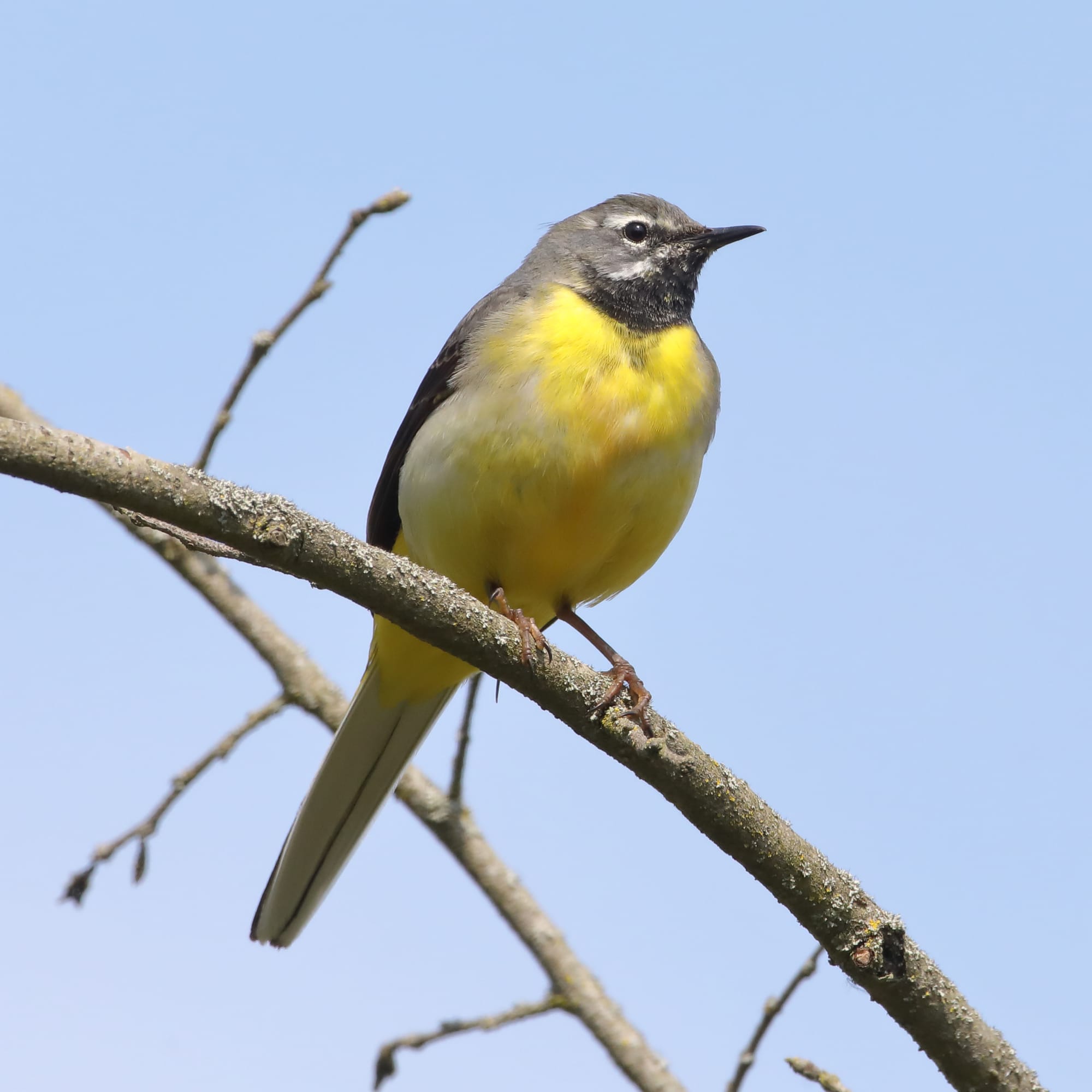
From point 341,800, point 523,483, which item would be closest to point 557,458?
point 523,483

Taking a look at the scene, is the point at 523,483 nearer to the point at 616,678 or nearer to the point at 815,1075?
the point at 616,678

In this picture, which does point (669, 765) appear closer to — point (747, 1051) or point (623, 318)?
point (747, 1051)

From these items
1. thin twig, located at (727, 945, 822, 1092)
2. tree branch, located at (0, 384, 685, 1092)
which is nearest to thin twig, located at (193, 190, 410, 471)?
tree branch, located at (0, 384, 685, 1092)

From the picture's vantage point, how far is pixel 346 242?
575cm

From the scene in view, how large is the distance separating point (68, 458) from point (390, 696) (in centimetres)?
351

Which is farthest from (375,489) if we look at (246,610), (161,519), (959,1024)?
(959,1024)

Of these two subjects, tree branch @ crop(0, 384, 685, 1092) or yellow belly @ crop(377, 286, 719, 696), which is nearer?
yellow belly @ crop(377, 286, 719, 696)

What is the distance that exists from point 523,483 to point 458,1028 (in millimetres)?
2417

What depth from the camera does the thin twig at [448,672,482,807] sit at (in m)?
6.22

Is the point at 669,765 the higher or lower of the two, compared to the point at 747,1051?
higher

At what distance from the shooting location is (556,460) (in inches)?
225

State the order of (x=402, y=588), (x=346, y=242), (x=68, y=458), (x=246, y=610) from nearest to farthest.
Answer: (x=68, y=458) < (x=402, y=588) < (x=346, y=242) < (x=246, y=610)

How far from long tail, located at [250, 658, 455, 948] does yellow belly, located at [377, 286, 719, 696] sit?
27 cm

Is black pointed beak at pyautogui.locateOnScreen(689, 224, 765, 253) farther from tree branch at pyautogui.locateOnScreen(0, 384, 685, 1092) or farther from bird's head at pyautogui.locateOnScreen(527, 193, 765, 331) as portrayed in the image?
tree branch at pyautogui.locateOnScreen(0, 384, 685, 1092)
